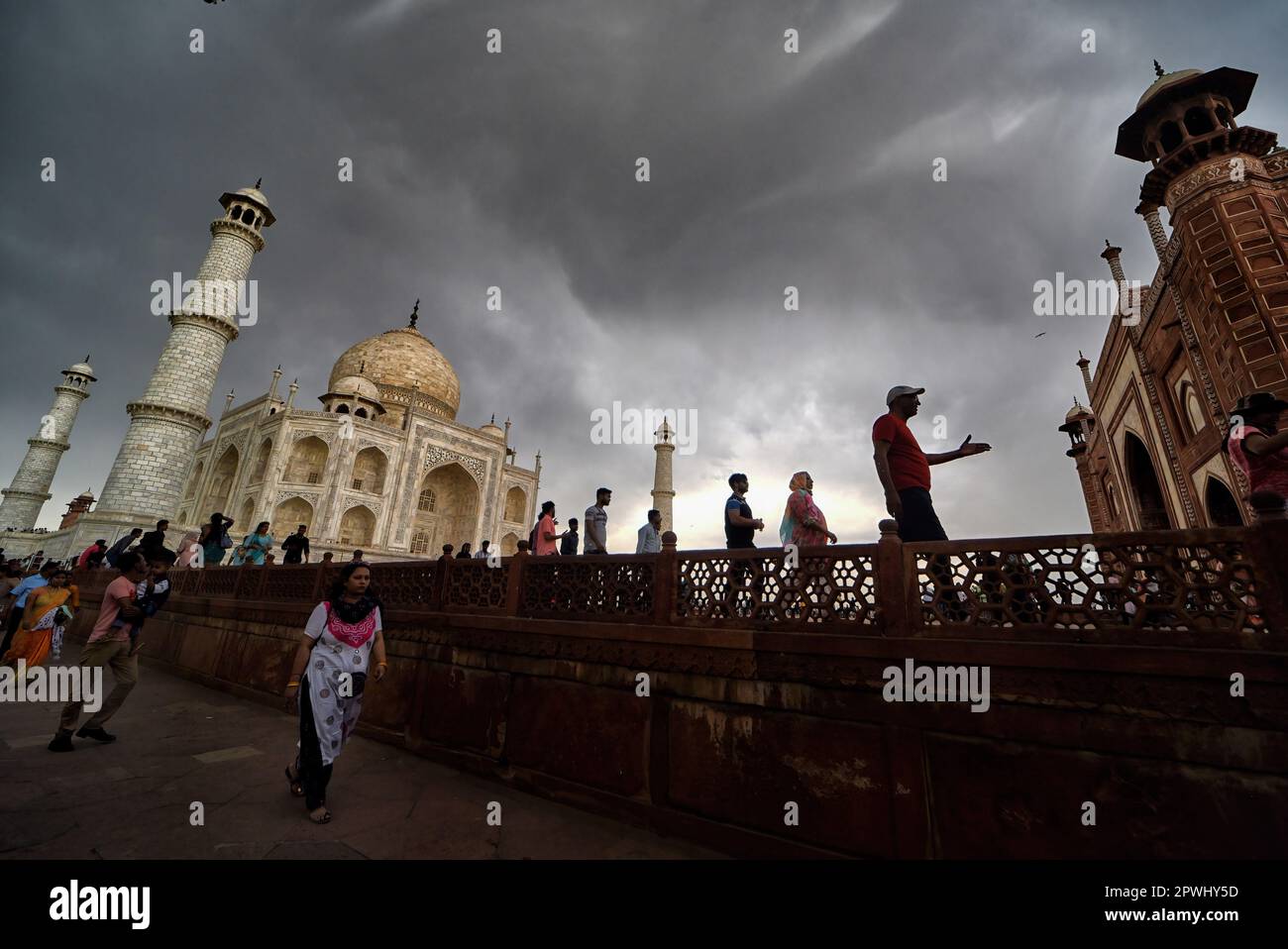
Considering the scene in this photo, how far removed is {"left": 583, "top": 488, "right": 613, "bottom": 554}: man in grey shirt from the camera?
214 inches

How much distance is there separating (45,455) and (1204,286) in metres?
50.0

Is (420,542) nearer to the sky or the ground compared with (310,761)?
nearer to the sky

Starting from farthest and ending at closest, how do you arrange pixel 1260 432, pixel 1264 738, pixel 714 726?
pixel 714 726
pixel 1260 432
pixel 1264 738

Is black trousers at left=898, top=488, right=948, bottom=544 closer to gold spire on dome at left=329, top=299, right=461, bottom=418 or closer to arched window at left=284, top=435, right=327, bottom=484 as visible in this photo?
arched window at left=284, top=435, right=327, bottom=484

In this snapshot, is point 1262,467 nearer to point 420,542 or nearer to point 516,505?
point 420,542

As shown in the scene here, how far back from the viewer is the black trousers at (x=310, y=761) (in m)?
3.02

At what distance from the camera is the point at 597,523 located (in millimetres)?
5645

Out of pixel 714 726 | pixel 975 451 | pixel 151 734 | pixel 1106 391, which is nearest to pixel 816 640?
pixel 714 726

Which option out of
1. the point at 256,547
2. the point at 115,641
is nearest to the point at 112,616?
the point at 115,641

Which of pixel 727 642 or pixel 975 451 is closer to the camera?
pixel 727 642

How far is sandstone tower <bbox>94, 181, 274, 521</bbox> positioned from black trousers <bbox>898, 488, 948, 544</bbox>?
2311 cm
